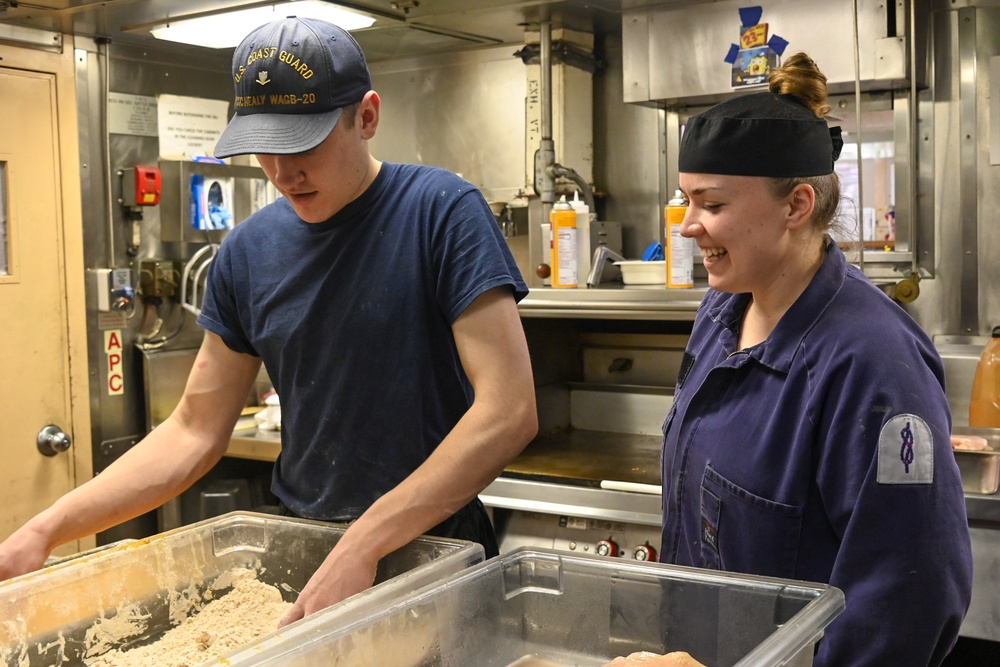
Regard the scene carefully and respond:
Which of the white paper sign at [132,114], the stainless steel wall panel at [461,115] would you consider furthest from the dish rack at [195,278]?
the stainless steel wall panel at [461,115]

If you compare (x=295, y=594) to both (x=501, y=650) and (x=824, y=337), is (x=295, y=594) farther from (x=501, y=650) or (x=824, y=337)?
(x=824, y=337)

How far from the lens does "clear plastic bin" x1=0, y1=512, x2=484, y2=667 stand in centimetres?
135

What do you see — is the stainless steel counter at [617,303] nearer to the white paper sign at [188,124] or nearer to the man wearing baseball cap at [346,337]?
the man wearing baseball cap at [346,337]

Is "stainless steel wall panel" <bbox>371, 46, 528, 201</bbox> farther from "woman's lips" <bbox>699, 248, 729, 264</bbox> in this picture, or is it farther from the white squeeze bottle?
"woman's lips" <bbox>699, 248, 729, 264</bbox>

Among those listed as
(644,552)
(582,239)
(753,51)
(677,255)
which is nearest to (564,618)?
(644,552)

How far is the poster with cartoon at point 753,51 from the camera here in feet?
9.54

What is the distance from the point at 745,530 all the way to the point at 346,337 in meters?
0.67

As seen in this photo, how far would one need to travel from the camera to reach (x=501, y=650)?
119 centimetres

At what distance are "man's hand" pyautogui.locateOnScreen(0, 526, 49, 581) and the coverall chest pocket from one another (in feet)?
3.21

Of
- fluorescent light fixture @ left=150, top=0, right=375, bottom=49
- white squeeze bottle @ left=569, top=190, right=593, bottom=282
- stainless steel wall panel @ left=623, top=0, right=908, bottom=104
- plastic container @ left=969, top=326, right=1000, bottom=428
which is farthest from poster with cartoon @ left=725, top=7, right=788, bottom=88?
fluorescent light fixture @ left=150, top=0, right=375, bottom=49

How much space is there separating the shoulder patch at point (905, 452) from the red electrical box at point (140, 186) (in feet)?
8.80

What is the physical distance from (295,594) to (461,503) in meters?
0.30

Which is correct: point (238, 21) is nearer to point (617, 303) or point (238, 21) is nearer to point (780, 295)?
point (617, 303)

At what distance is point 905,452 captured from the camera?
46.5 inches
